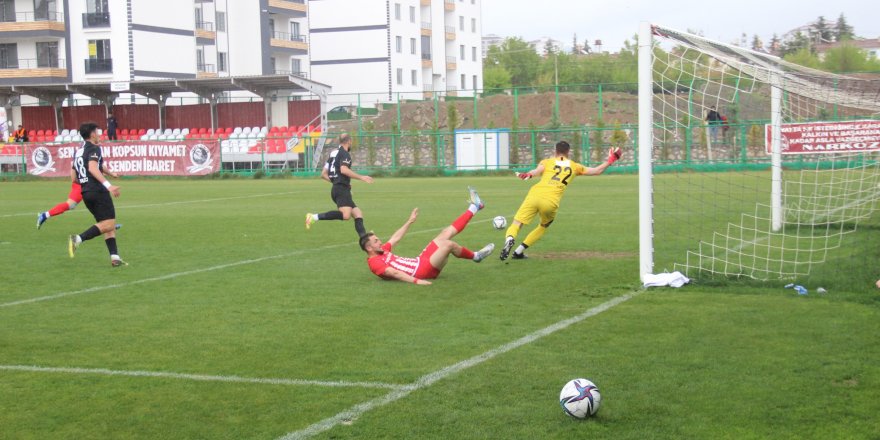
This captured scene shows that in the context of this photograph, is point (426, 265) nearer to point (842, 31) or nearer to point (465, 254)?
point (465, 254)

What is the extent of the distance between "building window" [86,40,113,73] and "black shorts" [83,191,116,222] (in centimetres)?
5257

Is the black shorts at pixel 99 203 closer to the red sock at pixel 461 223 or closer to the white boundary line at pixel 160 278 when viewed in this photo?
the white boundary line at pixel 160 278

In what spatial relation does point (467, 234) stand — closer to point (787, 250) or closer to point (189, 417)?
point (787, 250)

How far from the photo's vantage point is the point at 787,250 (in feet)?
42.6

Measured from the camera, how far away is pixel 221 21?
69688 mm

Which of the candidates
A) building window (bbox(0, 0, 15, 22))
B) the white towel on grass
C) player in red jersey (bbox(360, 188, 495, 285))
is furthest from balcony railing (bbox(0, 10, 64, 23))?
Result: the white towel on grass

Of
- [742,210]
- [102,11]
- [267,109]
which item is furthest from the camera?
[102,11]

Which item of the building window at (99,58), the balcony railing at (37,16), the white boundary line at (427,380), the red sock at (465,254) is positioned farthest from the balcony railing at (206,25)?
the white boundary line at (427,380)

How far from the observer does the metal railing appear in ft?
237

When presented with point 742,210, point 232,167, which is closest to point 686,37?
point 742,210

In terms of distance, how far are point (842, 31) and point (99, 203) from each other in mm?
64911

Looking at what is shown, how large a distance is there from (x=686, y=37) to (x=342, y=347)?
599cm

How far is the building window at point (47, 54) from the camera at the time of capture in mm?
62906

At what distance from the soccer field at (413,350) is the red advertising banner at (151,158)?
2702 cm
